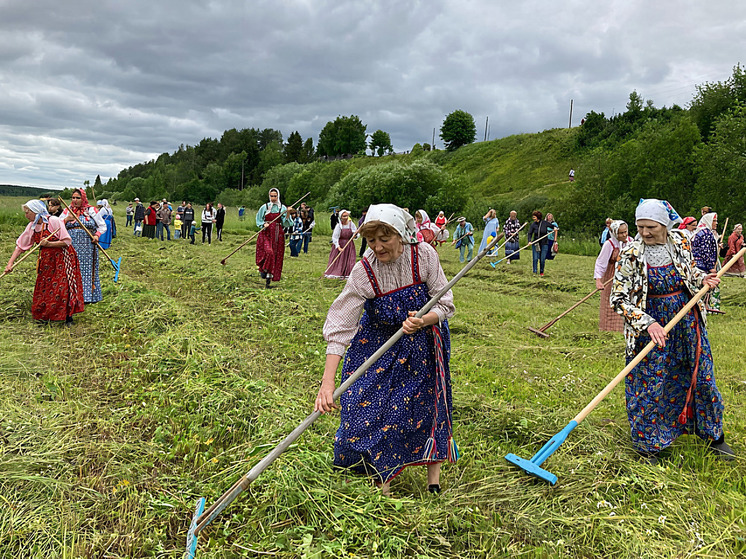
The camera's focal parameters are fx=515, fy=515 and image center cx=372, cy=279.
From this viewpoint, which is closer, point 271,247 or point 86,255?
point 86,255

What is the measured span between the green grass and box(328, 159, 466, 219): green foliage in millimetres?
29058

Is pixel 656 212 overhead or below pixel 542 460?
overhead

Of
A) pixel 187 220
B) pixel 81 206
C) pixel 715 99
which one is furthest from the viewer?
pixel 715 99

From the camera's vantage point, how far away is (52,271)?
24.3 ft

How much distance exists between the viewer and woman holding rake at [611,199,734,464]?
3770 millimetres

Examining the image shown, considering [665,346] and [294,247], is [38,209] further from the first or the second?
[294,247]

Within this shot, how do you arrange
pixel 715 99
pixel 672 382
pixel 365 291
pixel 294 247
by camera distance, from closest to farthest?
1. pixel 365 291
2. pixel 672 382
3. pixel 294 247
4. pixel 715 99

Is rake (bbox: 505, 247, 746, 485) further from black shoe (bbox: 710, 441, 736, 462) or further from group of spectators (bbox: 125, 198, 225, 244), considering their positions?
group of spectators (bbox: 125, 198, 225, 244)

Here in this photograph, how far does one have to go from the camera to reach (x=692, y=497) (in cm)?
329

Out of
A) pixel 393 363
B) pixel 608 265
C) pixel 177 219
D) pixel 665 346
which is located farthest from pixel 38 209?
pixel 177 219

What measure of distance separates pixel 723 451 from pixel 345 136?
310ft

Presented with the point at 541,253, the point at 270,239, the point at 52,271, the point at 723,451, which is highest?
the point at 270,239

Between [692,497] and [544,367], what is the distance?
2.78 m

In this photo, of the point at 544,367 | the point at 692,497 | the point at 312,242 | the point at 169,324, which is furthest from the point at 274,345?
the point at 312,242
